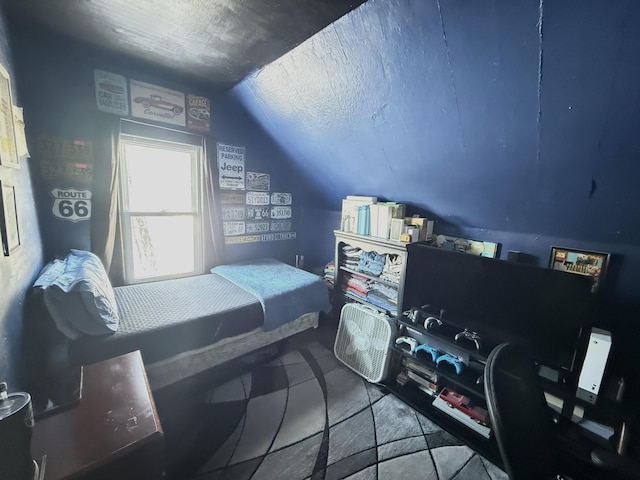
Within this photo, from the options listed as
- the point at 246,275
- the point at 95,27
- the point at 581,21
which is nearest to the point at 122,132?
the point at 95,27

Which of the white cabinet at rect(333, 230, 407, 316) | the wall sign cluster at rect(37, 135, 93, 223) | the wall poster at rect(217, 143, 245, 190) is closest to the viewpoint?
the wall sign cluster at rect(37, 135, 93, 223)

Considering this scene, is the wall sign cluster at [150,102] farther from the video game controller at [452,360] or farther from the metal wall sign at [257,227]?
the video game controller at [452,360]

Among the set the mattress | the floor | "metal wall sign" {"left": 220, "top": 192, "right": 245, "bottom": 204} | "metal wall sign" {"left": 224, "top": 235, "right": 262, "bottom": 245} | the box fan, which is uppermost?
"metal wall sign" {"left": 220, "top": 192, "right": 245, "bottom": 204}

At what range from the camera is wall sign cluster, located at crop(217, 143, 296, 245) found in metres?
2.90

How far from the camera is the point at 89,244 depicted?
2.19 meters

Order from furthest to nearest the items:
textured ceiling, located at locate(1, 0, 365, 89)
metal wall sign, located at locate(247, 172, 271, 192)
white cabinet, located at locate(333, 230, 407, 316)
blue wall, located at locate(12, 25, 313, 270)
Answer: metal wall sign, located at locate(247, 172, 271, 192) → white cabinet, located at locate(333, 230, 407, 316) → blue wall, located at locate(12, 25, 313, 270) → textured ceiling, located at locate(1, 0, 365, 89)

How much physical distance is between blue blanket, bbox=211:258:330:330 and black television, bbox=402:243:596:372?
0.91 metres

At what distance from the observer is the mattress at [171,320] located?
1531 millimetres

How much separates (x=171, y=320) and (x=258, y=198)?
1769mm

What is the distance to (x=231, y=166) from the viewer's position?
2.91 metres

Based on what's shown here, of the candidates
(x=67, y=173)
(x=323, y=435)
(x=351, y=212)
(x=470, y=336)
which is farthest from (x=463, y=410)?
(x=67, y=173)

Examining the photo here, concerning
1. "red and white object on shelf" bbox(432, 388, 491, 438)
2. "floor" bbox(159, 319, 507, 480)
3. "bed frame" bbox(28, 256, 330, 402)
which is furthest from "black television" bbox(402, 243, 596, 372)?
"bed frame" bbox(28, 256, 330, 402)

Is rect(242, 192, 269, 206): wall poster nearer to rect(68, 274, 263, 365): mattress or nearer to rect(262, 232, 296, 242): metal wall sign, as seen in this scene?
rect(262, 232, 296, 242): metal wall sign

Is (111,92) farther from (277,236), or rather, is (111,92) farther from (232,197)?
(277,236)
